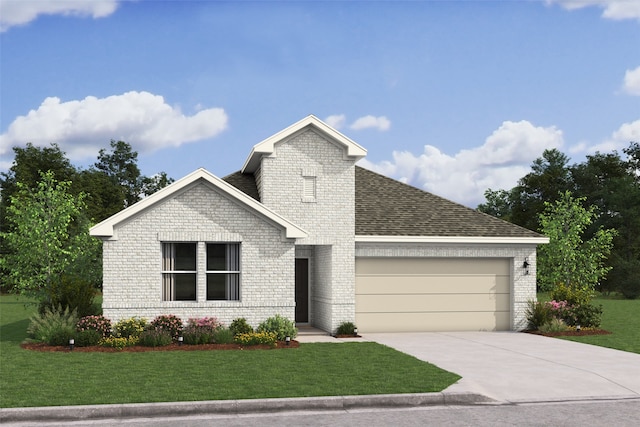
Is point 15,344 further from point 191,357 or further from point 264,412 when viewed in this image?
point 264,412

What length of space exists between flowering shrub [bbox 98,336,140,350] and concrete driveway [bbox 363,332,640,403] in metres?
6.86

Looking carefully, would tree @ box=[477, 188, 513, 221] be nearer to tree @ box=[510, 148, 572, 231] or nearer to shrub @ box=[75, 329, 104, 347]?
tree @ box=[510, 148, 572, 231]

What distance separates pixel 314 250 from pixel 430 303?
433 centimetres

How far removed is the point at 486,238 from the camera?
76.5 ft

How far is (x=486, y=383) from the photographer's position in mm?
12688

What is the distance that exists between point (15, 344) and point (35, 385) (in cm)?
779

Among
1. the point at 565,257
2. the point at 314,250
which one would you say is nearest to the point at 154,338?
the point at 314,250

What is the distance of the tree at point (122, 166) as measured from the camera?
3423 inches

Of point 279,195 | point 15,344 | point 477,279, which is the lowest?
point 15,344

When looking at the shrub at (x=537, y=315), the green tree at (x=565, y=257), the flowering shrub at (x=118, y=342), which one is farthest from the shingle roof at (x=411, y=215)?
the green tree at (x=565, y=257)

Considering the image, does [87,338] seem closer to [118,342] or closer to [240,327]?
[118,342]

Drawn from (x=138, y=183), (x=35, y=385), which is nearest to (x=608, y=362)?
(x=35, y=385)

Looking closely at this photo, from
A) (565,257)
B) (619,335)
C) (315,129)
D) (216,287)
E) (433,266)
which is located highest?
(315,129)

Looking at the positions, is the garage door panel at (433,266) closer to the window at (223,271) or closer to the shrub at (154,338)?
the window at (223,271)
